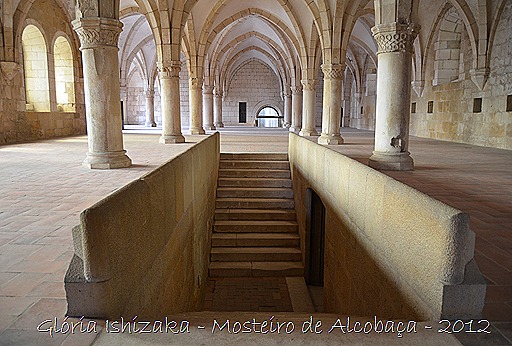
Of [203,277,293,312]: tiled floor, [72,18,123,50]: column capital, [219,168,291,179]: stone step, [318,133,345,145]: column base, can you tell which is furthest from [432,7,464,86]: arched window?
[72,18,123,50]: column capital

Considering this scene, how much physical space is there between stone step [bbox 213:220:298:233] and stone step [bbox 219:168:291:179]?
1.67m

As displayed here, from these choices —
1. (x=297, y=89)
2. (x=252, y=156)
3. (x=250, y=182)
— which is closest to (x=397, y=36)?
(x=250, y=182)

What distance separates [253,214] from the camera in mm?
10039

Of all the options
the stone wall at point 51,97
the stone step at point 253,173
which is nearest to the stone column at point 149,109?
Result: the stone wall at point 51,97

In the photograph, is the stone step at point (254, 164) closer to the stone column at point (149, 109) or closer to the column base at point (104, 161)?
the column base at point (104, 161)

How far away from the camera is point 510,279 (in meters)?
2.80

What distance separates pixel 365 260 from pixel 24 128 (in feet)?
44.1

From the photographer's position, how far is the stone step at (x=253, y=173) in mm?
11047

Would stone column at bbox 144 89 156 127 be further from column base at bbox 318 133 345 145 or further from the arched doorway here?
column base at bbox 318 133 345 145

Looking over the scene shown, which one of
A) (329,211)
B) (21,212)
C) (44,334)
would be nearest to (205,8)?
(329,211)

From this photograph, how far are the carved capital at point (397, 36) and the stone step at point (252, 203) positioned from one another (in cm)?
474

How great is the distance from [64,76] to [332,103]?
1128 cm

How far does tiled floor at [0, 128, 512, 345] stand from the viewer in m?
2.34

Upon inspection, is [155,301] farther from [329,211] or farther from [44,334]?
[329,211]
